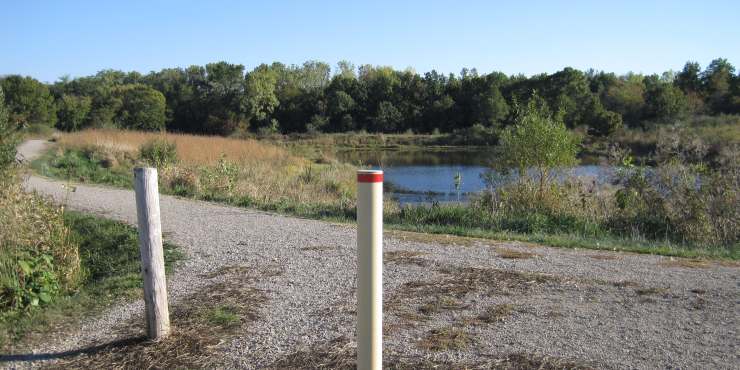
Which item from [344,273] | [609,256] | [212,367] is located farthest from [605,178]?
[212,367]

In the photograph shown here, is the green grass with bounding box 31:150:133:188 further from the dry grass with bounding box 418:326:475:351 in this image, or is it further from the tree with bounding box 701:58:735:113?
the tree with bounding box 701:58:735:113

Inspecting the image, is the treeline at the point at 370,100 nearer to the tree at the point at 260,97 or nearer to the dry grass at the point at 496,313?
the tree at the point at 260,97

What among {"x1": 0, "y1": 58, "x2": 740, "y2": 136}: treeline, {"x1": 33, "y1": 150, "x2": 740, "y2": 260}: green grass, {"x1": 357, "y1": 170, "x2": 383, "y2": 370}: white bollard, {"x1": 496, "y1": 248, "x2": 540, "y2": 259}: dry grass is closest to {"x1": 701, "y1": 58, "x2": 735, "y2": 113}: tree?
{"x1": 0, "y1": 58, "x2": 740, "y2": 136}: treeline

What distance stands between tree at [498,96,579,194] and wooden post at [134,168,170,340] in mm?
9684

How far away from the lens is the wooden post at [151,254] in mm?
4922

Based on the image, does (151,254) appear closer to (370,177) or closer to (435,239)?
(370,177)

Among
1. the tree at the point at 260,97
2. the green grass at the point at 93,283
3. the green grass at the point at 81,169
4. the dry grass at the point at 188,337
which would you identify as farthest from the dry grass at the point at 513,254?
the tree at the point at 260,97

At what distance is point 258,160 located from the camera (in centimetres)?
2308

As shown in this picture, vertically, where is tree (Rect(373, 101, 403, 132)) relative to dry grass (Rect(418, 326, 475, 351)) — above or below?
above

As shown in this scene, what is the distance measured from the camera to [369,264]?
324 centimetres

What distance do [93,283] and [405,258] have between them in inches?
148

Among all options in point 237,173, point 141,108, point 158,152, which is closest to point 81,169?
point 158,152

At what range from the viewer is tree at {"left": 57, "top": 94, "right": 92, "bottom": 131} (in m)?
59.8

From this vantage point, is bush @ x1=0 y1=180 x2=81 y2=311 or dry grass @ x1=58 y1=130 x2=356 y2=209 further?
dry grass @ x1=58 y1=130 x2=356 y2=209
